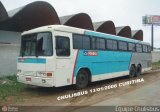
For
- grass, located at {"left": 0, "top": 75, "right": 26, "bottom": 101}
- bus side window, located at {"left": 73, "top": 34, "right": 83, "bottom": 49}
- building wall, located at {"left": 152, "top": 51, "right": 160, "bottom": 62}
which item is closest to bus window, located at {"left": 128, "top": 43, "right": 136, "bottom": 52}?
bus side window, located at {"left": 73, "top": 34, "right": 83, "bottom": 49}

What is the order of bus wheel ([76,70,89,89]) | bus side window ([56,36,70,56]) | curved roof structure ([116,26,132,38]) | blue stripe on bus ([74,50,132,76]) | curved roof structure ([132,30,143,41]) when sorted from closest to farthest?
1. bus side window ([56,36,70,56])
2. bus wheel ([76,70,89,89])
3. blue stripe on bus ([74,50,132,76])
4. curved roof structure ([116,26,132,38])
5. curved roof structure ([132,30,143,41])

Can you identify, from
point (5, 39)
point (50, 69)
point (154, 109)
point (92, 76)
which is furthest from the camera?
point (5, 39)

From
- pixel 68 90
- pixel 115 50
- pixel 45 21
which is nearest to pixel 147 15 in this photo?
pixel 45 21

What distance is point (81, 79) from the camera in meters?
13.4

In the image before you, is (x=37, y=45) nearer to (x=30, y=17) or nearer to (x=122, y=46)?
(x=122, y=46)

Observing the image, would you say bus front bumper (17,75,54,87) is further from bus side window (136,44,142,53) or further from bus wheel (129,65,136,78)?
bus side window (136,44,142,53)

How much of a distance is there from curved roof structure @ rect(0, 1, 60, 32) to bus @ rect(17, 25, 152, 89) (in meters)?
11.7

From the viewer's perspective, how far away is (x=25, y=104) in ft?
32.8

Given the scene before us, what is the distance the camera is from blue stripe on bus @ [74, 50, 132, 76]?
13453 mm

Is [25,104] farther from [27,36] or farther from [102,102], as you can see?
[27,36]

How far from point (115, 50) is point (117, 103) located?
24.5 ft

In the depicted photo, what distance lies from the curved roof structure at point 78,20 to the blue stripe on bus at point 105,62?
12.2 metres

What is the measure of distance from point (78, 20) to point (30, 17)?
20.1 ft

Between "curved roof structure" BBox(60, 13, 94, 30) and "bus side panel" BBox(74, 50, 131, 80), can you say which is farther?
"curved roof structure" BBox(60, 13, 94, 30)
